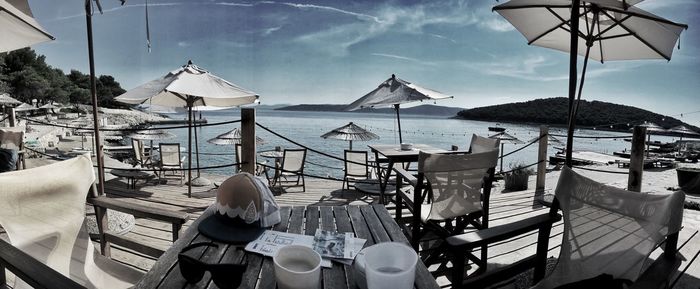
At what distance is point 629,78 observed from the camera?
34.2m

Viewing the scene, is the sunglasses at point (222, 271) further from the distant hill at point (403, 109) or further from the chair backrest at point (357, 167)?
the chair backrest at point (357, 167)

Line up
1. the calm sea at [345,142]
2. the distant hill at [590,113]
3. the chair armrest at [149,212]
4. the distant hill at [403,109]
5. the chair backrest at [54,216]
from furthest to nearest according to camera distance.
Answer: the distant hill at [590,113], the calm sea at [345,142], the distant hill at [403,109], the chair armrest at [149,212], the chair backrest at [54,216]

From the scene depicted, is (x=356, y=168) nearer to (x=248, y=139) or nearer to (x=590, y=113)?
(x=248, y=139)

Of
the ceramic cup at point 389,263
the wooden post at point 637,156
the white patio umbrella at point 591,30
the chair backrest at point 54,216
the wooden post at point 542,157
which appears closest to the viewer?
the ceramic cup at point 389,263

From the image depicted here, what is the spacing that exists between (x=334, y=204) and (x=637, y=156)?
379 cm

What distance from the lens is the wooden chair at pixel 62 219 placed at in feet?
5.13

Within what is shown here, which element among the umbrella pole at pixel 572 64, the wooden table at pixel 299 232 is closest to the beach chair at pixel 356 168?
the umbrella pole at pixel 572 64

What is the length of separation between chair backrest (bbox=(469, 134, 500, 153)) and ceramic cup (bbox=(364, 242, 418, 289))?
2.72 metres

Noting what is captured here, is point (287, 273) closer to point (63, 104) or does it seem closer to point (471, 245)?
point (471, 245)

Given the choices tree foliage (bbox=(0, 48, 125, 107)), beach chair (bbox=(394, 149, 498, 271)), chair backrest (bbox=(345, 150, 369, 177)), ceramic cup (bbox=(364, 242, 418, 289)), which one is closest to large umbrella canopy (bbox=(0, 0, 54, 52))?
ceramic cup (bbox=(364, 242, 418, 289))

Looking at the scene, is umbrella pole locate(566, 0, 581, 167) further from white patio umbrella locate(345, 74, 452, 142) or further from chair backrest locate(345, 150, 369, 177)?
chair backrest locate(345, 150, 369, 177)

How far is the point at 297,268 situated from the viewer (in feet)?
3.13

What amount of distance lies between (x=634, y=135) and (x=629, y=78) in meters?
40.6

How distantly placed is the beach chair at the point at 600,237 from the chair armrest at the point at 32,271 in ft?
4.29
